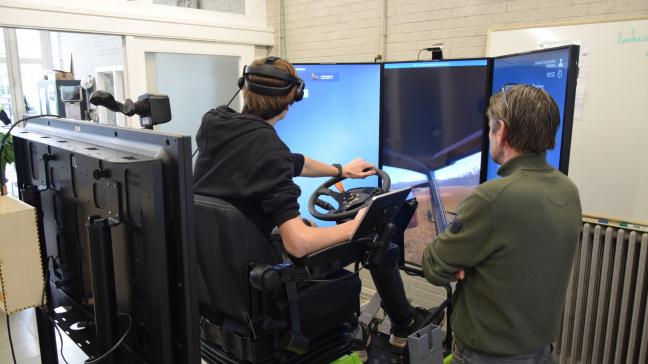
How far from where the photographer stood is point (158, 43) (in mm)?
3748

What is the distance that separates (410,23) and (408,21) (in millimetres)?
25

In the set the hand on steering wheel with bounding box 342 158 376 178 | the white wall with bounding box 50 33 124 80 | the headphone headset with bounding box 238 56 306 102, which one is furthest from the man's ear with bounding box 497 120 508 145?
the white wall with bounding box 50 33 124 80

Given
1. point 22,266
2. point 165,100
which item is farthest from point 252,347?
point 165,100

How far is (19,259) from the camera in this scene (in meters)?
1.27

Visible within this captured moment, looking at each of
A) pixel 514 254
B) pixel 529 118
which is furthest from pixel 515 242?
pixel 529 118

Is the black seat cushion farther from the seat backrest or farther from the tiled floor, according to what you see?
the tiled floor

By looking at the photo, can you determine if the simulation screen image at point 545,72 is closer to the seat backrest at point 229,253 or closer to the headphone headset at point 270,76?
the headphone headset at point 270,76

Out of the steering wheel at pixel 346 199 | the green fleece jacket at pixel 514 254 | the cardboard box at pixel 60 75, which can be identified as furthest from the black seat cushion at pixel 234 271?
the cardboard box at pixel 60 75

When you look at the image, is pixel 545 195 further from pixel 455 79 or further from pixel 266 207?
pixel 455 79

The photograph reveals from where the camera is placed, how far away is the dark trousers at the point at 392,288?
7.39ft

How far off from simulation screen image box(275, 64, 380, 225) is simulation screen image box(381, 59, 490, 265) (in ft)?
0.36

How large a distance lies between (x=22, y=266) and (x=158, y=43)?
284 centimetres

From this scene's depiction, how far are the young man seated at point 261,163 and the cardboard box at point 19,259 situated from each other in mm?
594

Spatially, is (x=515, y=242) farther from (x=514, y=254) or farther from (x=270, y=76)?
(x=270, y=76)
